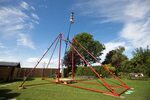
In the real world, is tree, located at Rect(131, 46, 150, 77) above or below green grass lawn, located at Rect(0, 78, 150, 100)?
above

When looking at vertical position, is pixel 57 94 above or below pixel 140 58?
below

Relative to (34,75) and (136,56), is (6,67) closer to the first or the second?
(34,75)

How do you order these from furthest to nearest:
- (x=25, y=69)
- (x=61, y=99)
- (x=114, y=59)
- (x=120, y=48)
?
(x=120, y=48), (x=114, y=59), (x=25, y=69), (x=61, y=99)

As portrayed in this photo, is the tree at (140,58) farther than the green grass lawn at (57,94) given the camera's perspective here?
Yes

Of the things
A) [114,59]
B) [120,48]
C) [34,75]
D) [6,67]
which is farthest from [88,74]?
[120,48]

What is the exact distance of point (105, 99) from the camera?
8133 millimetres

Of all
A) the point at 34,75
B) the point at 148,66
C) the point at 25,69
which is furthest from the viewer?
the point at 34,75

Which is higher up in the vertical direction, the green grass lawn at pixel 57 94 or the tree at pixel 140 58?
the tree at pixel 140 58

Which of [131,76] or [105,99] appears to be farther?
[131,76]

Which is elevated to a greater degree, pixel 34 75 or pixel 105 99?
pixel 34 75

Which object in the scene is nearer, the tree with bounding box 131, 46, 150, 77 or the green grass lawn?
the green grass lawn

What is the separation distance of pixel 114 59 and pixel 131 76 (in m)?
29.6

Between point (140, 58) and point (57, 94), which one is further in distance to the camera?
point (140, 58)

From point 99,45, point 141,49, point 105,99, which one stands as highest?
point 99,45
